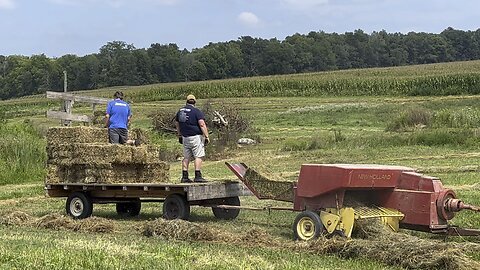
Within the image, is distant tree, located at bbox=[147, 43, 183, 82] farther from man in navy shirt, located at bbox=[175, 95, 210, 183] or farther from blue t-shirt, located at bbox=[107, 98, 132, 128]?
man in navy shirt, located at bbox=[175, 95, 210, 183]

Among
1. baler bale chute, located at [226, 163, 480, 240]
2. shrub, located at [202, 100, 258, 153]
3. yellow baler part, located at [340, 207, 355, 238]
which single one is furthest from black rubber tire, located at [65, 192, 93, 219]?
shrub, located at [202, 100, 258, 153]

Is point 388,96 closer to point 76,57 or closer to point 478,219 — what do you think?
point 478,219

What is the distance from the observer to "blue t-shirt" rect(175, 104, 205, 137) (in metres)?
14.1

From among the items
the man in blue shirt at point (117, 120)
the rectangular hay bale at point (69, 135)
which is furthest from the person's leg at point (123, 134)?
the rectangular hay bale at point (69, 135)

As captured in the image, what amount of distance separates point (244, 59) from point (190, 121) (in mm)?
114475

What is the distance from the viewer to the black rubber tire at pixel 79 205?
14.3 metres

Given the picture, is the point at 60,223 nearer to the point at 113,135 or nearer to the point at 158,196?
the point at 158,196

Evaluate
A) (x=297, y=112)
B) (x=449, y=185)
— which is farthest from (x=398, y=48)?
(x=449, y=185)

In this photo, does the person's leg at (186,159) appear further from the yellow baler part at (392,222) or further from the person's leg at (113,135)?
the yellow baler part at (392,222)

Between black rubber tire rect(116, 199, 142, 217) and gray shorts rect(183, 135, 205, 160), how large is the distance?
5.40 ft

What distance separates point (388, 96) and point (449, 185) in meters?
46.0

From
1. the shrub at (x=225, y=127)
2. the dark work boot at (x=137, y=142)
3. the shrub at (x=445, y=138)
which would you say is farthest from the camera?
the shrub at (x=225, y=127)

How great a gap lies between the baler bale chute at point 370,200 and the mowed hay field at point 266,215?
299 millimetres

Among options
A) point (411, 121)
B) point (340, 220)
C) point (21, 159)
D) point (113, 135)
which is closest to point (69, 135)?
point (113, 135)
